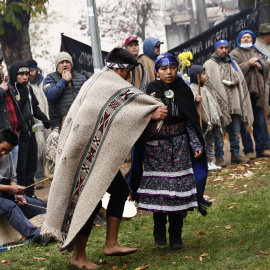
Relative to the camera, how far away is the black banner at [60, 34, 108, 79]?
1513 cm

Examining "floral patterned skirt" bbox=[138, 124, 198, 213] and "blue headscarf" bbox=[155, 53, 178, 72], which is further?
"blue headscarf" bbox=[155, 53, 178, 72]

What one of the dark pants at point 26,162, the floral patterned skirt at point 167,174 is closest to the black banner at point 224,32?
the dark pants at point 26,162

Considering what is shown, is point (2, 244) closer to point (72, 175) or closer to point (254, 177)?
point (72, 175)

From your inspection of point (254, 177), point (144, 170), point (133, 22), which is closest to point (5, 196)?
point (144, 170)

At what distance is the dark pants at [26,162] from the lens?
36.0ft

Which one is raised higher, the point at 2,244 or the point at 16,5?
the point at 16,5

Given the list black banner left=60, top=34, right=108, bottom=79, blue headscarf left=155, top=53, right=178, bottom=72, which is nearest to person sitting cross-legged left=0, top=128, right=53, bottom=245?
blue headscarf left=155, top=53, right=178, bottom=72

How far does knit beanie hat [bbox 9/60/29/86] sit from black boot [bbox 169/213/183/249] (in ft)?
15.4

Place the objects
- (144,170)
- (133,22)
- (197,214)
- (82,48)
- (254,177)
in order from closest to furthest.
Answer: (144,170) < (197,214) < (254,177) < (82,48) < (133,22)

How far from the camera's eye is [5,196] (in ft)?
27.5

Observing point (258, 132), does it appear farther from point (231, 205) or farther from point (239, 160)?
point (231, 205)

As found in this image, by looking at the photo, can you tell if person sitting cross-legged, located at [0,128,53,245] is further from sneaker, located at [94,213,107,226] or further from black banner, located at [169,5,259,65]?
black banner, located at [169,5,259,65]

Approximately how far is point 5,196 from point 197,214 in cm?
247

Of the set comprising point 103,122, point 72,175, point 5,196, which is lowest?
point 5,196
